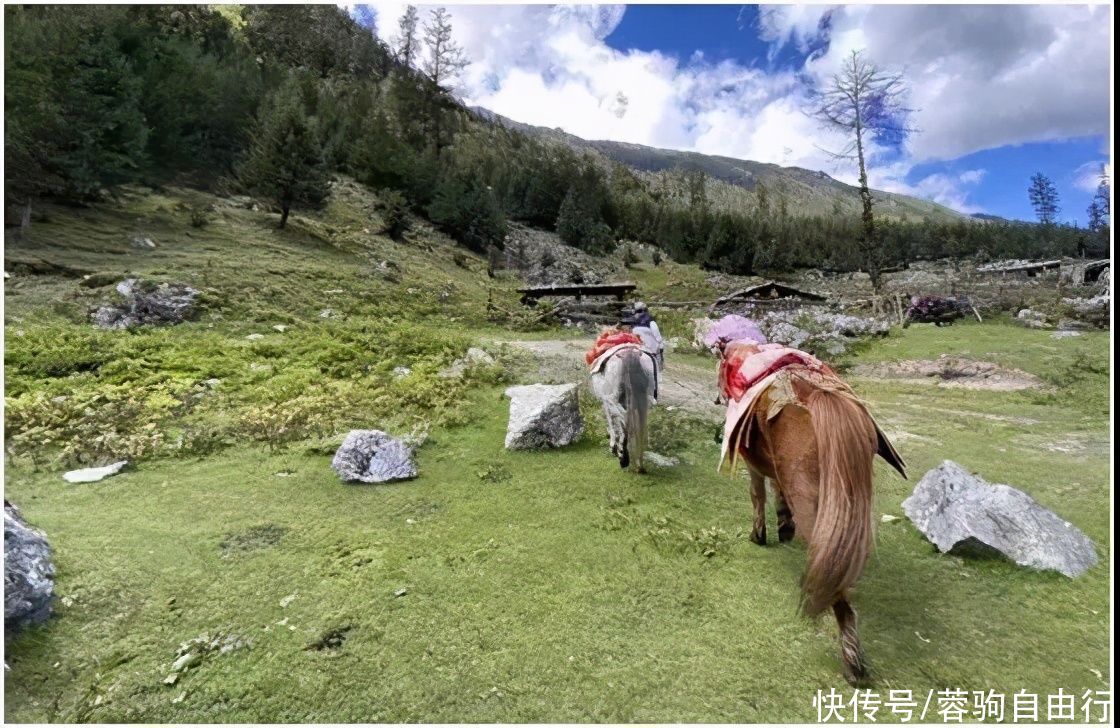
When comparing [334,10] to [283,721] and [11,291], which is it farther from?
[283,721]

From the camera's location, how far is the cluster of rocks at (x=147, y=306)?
8.09 meters

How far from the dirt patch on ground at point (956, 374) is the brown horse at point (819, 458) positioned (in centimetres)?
860

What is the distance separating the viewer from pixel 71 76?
11.9 m

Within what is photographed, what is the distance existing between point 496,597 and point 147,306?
909 centimetres

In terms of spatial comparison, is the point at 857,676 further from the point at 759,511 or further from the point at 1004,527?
the point at 1004,527

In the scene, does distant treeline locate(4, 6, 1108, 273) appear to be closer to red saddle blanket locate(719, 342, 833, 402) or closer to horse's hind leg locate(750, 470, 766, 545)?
red saddle blanket locate(719, 342, 833, 402)

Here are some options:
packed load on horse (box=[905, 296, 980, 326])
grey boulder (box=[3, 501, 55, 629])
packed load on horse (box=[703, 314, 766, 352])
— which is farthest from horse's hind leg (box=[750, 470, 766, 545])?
packed load on horse (box=[905, 296, 980, 326])

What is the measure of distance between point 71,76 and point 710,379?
17.0m

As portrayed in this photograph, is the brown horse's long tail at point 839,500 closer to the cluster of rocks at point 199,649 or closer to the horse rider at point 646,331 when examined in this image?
the cluster of rocks at point 199,649

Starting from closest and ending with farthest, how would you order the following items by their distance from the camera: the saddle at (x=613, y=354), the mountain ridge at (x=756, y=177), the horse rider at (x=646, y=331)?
the saddle at (x=613, y=354)
the horse rider at (x=646, y=331)
the mountain ridge at (x=756, y=177)

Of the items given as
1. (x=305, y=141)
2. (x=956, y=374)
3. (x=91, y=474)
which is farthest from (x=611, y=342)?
(x=305, y=141)

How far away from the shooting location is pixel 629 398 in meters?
5.19

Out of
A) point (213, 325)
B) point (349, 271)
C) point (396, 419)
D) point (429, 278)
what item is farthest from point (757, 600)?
point (429, 278)

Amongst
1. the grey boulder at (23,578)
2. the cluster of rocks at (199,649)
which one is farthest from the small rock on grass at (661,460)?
the grey boulder at (23,578)
